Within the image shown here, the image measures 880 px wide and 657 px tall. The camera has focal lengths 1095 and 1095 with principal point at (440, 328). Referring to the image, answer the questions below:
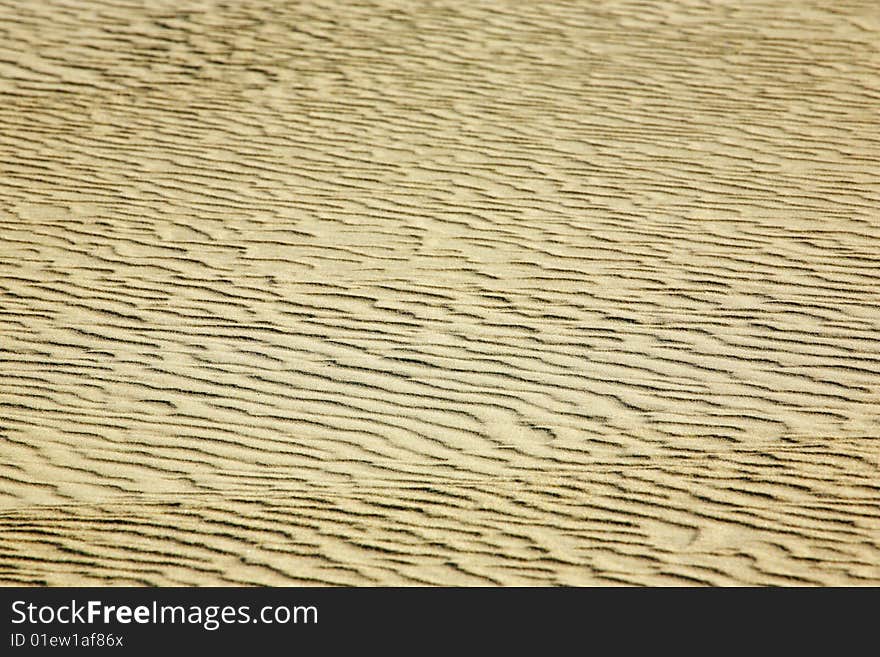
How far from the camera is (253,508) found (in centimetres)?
546

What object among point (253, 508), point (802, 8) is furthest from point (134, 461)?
point (802, 8)

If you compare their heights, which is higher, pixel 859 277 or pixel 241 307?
pixel 859 277

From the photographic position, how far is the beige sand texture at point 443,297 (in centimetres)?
527

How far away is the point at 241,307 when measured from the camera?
7613mm

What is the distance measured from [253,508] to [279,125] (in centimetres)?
608

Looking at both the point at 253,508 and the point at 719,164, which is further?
the point at 719,164

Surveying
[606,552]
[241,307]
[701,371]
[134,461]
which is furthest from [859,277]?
[134,461]

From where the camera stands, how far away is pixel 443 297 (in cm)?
769

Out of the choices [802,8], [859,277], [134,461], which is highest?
[802,8]

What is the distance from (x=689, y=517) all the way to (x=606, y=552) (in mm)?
519

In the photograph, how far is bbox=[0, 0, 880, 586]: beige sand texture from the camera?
5.27m
